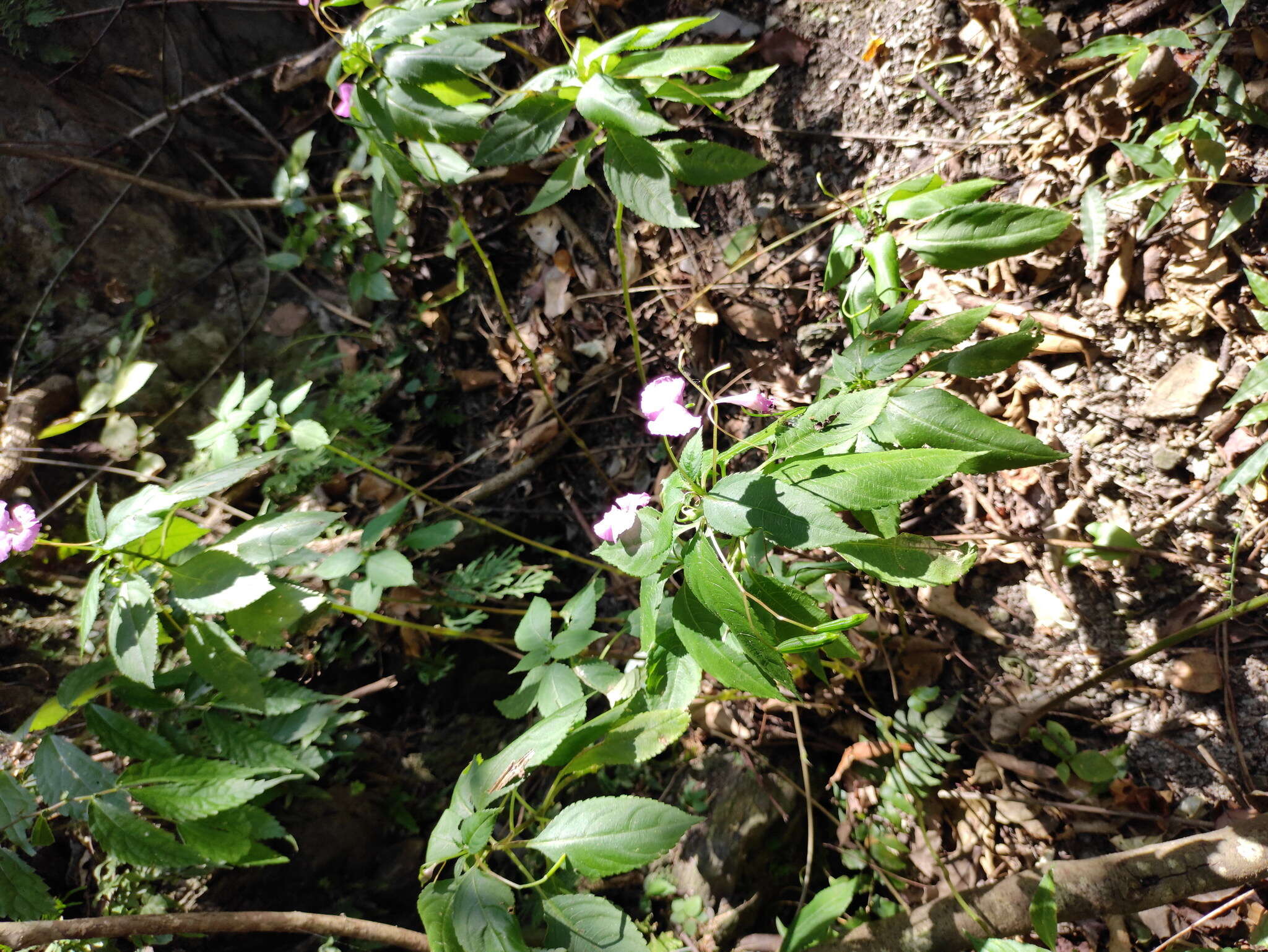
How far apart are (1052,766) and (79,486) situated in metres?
2.83

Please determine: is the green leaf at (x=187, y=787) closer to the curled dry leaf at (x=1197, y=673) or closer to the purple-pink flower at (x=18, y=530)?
the purple-pink flower at (x=18, y=530)

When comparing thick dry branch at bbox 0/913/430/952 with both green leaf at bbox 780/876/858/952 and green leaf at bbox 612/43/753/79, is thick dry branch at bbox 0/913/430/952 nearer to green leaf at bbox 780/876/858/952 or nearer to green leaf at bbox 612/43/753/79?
green leaf at bbox 780/876/858/952

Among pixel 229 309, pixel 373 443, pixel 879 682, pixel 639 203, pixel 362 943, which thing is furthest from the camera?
pixel 229 309

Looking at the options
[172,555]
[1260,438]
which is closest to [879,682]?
[1260,438]

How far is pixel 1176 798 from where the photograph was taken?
1.46m

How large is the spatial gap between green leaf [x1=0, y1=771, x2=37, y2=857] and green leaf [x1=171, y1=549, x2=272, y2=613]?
48 cm

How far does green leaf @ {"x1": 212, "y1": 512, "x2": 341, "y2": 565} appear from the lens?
1.30 meters

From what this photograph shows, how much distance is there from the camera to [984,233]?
111cm

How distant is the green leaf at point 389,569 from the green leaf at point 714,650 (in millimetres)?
787

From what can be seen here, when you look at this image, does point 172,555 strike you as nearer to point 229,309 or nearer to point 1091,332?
point 229,309

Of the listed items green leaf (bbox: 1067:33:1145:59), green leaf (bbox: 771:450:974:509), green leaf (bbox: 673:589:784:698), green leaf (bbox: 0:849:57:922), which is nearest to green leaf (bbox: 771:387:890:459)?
green leaf (bbox: 771:450:974:509)

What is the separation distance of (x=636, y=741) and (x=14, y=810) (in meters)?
1.14

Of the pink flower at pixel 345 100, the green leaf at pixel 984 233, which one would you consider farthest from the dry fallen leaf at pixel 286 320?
the green leaf at pixel 984 233

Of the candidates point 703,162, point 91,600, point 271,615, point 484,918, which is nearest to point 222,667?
point 271,615
